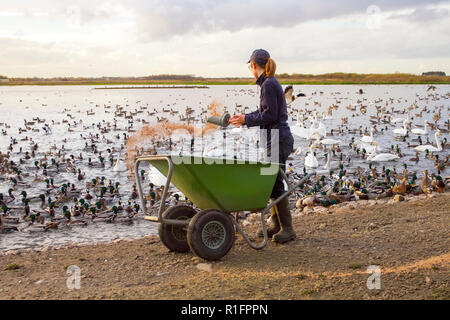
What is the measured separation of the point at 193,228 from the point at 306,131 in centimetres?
1529

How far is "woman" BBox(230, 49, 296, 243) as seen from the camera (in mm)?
5707

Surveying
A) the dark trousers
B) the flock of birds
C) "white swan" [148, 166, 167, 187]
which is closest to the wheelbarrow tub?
the dark trousers

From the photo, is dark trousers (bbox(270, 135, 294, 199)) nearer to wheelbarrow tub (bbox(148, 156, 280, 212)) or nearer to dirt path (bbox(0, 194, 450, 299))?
wheelbarrow tub (bbox(148, 156, 280, 212))

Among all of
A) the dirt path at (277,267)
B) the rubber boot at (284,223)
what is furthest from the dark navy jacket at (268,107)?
the dirt path at (277,267)

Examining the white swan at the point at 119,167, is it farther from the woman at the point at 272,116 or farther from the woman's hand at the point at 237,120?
the woman's hand at the point at 237,120

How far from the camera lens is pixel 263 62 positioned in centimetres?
584

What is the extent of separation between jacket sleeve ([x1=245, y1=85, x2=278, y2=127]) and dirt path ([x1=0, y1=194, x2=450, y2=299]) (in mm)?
1737

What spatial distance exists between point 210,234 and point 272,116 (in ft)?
5.48

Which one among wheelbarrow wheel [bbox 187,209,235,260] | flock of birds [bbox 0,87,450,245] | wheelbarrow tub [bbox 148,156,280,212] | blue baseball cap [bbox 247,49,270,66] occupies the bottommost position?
flock of birds [bbox 0,87,450,245]

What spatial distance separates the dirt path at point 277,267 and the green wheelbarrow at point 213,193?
33 cm

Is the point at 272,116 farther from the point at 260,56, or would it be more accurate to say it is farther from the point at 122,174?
the point at 122,174

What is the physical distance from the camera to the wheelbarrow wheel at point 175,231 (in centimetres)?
596

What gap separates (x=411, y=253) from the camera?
227 inches
